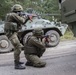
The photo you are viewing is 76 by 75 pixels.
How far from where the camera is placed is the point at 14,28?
6762 millimetres

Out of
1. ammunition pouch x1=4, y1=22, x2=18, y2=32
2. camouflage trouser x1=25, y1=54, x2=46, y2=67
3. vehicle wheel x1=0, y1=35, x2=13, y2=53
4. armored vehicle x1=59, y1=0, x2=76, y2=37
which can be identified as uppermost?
armored vehicle x1=59, y1=0, x2=76, y2=37

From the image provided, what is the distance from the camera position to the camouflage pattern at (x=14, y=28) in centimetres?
671

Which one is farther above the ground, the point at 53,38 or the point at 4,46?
the point at 53,38

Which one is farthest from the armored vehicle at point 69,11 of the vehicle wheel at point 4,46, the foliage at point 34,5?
the foliage at point 34,5

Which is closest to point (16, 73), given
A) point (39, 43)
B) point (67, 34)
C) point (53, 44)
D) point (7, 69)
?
point (7, 69)

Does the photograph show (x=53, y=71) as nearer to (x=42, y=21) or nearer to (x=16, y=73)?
(x=16, y=73)

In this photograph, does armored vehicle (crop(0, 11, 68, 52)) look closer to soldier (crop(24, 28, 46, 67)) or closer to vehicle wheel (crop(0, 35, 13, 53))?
vehicle wheel (crop(0, 35, 13, 53))

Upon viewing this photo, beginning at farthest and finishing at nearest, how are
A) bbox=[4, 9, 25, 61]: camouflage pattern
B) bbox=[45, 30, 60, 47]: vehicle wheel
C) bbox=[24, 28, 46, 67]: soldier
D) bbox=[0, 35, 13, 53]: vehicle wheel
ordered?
bbox=[45, 30, 60, 47]: vehicle wheel → bbox=[0, 35, 13, 53]: vehicle wheel → bbox=[24, 28, 46, 67]: soldier → bbox=[4, 9, 25, 61]: camouflage pattern

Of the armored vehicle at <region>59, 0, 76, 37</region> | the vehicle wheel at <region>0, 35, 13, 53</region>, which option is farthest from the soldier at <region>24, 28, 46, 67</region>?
the vehicle wheel at <region>0, 35, 13, 53</region>

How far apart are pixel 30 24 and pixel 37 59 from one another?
490 centimetres

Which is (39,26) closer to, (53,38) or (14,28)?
(53,38)

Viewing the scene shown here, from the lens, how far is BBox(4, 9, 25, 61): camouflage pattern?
671 cm

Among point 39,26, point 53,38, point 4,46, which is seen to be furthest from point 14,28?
point 53,38

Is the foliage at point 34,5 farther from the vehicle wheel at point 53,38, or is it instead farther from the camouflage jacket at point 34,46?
the camouflage jacket at point 34,46
